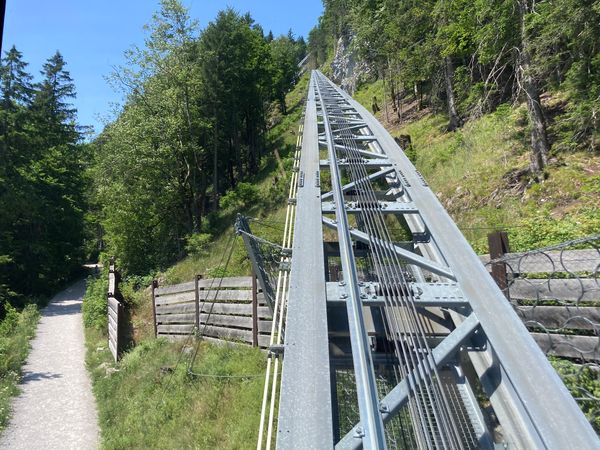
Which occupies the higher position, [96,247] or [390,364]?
[96,247]

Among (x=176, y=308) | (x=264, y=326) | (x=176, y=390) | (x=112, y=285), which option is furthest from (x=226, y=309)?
(x=112, y=285)

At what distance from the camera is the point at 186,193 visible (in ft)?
77.0

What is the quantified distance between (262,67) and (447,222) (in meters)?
29.6

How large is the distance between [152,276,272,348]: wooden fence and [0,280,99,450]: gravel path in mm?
2151

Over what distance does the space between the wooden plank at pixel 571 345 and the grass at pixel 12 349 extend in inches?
330

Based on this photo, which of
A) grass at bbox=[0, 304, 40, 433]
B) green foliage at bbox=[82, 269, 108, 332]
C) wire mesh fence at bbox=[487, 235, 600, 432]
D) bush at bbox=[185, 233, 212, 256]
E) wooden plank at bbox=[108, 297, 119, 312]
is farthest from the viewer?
bush at bbox=[185, 233, 212, 256]

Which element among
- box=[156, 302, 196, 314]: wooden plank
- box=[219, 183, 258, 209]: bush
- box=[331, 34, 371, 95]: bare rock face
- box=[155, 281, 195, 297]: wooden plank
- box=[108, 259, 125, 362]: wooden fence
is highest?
box=[331, 34, 371, 95]: bare rock face

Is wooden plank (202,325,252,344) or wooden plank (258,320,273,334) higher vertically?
wooden plank (258,320,273,334)

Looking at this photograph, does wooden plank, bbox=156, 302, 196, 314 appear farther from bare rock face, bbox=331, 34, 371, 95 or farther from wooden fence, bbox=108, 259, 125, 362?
bare rock face, bbox=331, 34, 371, 95

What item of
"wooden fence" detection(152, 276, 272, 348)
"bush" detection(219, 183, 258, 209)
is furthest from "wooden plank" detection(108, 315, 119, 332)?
"bush" detection(219, 183, 258, 209)

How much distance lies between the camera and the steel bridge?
2.03 metres

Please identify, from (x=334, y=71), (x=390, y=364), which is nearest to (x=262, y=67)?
(x=334, y=71)

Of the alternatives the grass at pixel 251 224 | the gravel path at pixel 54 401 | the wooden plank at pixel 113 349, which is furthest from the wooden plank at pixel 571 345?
the wooden plank at pixel 113 349

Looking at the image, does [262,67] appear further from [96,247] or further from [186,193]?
[96,247]
